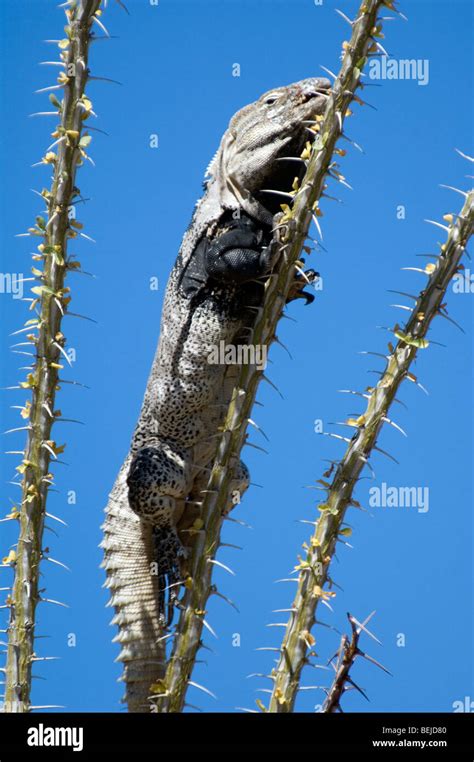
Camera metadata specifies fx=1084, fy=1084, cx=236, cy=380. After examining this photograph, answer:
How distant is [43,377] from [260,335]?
1345 millimetres

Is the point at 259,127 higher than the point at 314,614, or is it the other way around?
the point at 259,127

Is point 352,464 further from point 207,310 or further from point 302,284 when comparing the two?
point 207,310

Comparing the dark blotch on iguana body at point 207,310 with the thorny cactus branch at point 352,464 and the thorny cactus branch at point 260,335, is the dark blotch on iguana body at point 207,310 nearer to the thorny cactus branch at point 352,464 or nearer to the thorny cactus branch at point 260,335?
the thorny cactus branch at point 260,335

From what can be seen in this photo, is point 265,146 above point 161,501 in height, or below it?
above

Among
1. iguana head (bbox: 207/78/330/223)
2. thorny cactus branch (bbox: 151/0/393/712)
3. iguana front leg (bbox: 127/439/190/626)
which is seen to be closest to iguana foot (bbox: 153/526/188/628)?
iguana front leg (bbox: 127/439/190/626)

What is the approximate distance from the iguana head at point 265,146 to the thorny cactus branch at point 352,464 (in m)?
1.97

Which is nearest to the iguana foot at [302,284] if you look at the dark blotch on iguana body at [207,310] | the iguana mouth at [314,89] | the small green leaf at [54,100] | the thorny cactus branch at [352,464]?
the dark blotch on iguana body at [207,310]

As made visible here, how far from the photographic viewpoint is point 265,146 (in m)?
8.05
